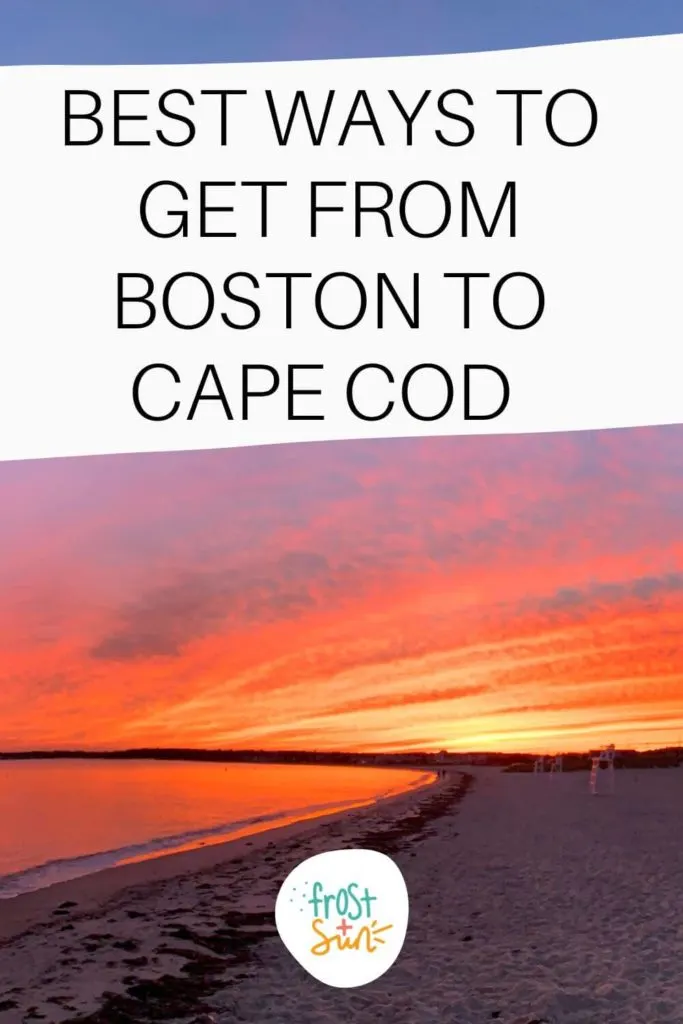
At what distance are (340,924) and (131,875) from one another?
31.8 ft

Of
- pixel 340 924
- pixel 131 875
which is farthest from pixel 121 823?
pixel 340 924

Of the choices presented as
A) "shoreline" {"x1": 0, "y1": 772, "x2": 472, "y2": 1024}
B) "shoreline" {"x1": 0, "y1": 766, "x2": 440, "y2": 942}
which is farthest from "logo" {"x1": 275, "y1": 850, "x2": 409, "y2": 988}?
"shoreline" {"x1": 0, "y1": 766, "x2": 440, "y2": 942}

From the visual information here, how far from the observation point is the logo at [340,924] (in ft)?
30.5

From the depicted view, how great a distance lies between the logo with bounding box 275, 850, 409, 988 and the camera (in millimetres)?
9305

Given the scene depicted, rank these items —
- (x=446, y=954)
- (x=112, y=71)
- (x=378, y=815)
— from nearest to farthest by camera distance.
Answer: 1. (x=446, y=954)
2. (x=112, y=71)
3. (x=378, y=815)

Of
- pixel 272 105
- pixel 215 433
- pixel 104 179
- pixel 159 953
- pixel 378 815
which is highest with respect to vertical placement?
pixel 272 105

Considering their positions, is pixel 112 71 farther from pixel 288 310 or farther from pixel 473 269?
pixel 473 269

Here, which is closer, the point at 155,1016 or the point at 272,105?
the point at 155,1016

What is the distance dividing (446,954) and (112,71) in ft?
34.8

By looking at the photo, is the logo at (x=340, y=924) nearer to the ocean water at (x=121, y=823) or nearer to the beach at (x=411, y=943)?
the beach at (x=411, y=943)

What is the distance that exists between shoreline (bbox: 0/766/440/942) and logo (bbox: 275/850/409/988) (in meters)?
4.19

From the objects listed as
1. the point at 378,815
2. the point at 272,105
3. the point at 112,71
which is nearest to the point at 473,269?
the point at 272,105

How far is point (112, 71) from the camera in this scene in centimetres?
1091

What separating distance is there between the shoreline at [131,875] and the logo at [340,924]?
165 inches
